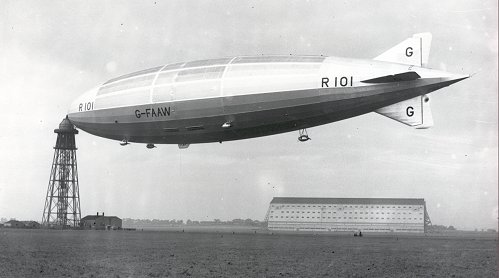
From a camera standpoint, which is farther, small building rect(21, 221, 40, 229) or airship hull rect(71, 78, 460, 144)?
small building rect(21, 221, 40, 229)

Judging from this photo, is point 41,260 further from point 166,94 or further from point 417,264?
point 417,264

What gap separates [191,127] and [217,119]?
5.96 feet

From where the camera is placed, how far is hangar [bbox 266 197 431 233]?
500 ft

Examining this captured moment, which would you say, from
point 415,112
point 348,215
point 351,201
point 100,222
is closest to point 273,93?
point 415,112

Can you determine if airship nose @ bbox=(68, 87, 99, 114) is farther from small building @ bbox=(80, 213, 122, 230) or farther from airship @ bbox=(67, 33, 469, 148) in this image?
small building @ bbox=(80, 213, 122, 230)

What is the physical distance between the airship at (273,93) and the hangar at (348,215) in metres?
132

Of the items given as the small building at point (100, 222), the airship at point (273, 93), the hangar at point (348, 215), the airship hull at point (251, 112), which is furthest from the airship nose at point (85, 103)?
the hangar at point (348, 215)

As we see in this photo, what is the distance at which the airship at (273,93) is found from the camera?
79.6 ft

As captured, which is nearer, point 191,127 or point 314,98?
point 314,98

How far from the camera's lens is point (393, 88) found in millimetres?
24062

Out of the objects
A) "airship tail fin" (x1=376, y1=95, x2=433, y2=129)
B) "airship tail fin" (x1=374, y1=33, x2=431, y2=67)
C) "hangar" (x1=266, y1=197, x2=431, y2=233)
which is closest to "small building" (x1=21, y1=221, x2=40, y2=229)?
"hangar" (x1=266, y1=197, x2=431, y2=233)

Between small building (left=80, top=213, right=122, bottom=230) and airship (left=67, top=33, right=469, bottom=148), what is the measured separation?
90.3 meters

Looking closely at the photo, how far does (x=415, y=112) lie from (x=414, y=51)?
2813mm

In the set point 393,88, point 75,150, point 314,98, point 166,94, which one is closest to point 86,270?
point 166,94
